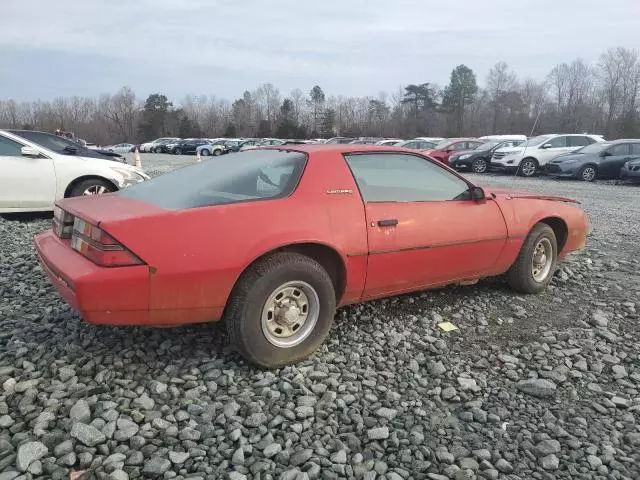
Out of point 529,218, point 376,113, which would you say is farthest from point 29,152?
point 376,113

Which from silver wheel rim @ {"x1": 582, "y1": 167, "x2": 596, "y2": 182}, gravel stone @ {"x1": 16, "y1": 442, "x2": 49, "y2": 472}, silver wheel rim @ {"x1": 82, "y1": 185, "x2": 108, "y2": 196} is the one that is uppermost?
silver wheel rim @ {"x1": 82, "y1": 185, "x2": 108, "y2": 196}

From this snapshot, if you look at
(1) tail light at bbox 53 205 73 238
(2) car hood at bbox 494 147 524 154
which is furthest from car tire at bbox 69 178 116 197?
(2) car hood at bbox 494 147 524 154

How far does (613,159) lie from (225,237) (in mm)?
17097

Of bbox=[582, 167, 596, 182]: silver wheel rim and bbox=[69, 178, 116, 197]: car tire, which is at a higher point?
bbox=[69, 178, 116, 197]: car tire

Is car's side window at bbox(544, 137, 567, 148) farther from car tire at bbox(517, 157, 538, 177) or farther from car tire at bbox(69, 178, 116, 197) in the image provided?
car tire at bbox(69, 178, 116, 197)

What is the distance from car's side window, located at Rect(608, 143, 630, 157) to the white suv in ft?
7.42

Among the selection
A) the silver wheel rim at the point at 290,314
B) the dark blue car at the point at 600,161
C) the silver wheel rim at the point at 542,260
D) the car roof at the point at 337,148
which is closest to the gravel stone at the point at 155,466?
the silver wheel rim at the point at 290,314

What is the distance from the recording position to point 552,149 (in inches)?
755

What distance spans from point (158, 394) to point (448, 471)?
156cm

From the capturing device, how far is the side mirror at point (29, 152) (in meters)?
7.32

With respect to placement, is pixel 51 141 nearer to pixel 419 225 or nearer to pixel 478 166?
pixel 419 225

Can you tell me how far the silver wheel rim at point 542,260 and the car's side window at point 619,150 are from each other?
14239mm

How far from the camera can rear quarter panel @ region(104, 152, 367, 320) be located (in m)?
2.76

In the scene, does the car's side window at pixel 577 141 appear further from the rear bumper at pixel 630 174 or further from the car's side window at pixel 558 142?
the rear bumper at pixel 630 174
